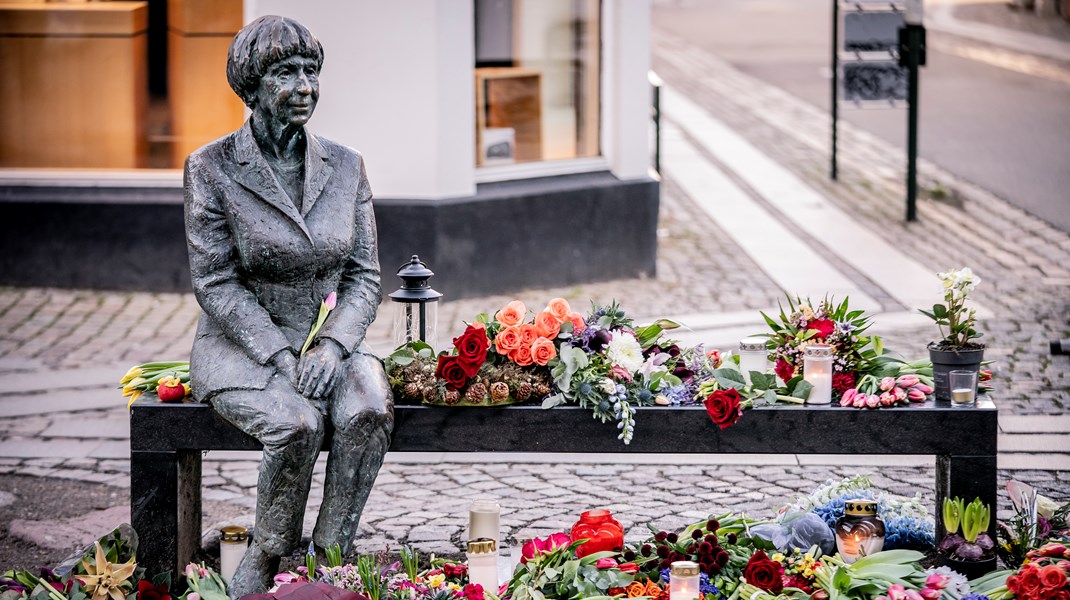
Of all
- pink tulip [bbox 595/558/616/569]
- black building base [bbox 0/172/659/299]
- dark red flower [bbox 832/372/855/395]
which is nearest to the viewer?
pink tulip [bbox 595/558/616/569]

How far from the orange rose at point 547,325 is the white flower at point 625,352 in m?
0.19

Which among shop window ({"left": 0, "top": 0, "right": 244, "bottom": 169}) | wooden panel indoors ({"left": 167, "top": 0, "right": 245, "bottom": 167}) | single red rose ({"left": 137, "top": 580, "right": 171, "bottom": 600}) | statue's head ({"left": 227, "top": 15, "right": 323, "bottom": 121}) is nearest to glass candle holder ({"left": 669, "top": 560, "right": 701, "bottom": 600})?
single red rose ({"left": 137, "top": 580, "right": 171, "bottom": 600})

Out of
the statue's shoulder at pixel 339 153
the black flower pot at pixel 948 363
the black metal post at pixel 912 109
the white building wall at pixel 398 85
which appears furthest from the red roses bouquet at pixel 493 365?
the black metal post at pixel 912 109

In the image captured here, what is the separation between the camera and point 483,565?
495 cm

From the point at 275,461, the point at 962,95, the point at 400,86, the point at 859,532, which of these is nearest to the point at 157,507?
the point at 275,461

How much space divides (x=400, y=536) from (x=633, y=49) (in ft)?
18.7

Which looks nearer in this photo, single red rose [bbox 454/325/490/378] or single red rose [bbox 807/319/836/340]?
single red rose [bbox 454/325/490/378]

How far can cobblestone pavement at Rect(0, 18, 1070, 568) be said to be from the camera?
6.70m

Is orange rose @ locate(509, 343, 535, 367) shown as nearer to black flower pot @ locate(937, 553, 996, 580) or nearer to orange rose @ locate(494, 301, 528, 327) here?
orange rose @ locate(494, 301, 528, 327)

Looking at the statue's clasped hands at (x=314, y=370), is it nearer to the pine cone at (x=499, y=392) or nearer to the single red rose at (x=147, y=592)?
the pine cone at (x=499, y=392)

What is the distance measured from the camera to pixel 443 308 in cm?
1038

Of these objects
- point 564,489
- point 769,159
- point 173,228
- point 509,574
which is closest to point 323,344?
point 509,574

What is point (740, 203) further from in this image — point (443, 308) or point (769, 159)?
point (443, 308)

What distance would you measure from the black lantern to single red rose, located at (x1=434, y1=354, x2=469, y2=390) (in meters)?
0.48
